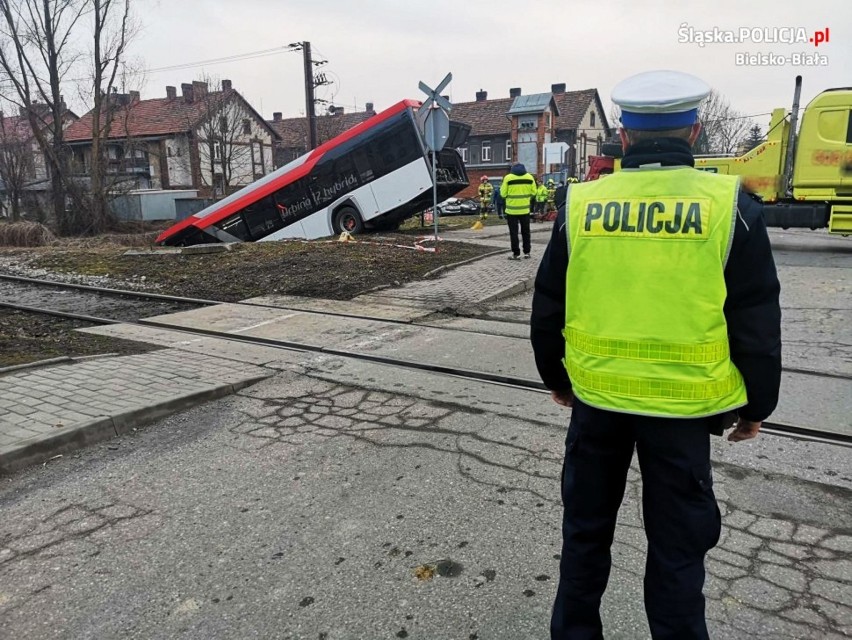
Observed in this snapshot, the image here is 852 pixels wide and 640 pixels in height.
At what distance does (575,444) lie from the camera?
2.06m

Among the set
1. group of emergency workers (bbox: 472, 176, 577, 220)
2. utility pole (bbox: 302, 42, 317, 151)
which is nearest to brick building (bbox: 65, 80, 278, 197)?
utility pole (bbox: 302, 42, 317, 151)

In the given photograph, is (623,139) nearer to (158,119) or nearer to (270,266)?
(270,266)

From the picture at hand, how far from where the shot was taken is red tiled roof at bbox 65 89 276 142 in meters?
45.2

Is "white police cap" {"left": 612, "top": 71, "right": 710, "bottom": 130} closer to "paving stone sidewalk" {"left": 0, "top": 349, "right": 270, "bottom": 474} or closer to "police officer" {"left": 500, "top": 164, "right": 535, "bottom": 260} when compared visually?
"paving stone sidewalk" {"left": 0, "top": 349, "right": 270, "bottom": 474}

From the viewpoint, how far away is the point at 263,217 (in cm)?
1828

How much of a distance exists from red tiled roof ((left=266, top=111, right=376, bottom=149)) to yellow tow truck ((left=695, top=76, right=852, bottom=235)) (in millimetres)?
35388

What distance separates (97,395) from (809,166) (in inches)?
597

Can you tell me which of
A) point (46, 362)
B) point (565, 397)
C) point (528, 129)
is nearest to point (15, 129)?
point (46, 362)

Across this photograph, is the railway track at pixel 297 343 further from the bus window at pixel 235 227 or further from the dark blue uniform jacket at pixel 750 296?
the bus window at pixel 235 227

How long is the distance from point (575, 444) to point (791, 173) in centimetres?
1535

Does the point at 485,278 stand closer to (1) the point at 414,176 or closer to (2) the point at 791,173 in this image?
(1) the point at 414,176

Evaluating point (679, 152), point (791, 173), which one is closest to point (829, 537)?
point (679, 152)

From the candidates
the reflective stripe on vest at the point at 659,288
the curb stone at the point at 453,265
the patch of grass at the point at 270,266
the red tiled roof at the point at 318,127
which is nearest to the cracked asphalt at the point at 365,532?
the reflective stripe on vest at the point at 659,288

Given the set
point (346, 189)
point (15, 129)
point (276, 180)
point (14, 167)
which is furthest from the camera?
point (15, 129)
